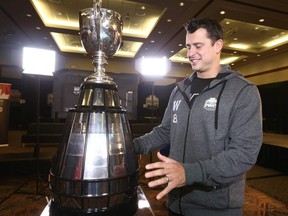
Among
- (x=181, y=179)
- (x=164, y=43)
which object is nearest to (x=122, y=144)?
(x=181, y=179)

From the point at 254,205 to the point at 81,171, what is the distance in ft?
10.1

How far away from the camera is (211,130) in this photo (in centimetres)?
103

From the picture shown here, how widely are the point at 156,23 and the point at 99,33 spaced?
Answer: 18.5 feet

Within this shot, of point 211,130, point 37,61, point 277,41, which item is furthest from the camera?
point 277,41

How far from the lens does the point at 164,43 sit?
7547 millimetres

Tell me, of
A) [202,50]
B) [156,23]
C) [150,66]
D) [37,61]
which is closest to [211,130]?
[202,50]

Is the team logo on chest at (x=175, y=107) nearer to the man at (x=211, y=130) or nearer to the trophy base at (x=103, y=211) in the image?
the man at (x=211, y=130)

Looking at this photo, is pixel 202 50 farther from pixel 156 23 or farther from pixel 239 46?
pixel 239 46

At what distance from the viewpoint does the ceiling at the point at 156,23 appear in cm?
492

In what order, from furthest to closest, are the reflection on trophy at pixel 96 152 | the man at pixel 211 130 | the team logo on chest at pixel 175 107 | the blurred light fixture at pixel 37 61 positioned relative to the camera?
the blurred light fixture at pixel 37 61 → the team logo on chest at pixel 175 107 → the man at pixel 211 130 → the reflection on trophy at pixel 96 152

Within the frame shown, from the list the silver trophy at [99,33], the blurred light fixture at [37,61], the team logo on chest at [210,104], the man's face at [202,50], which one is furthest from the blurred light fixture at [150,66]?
the silver trophy at [99,33]

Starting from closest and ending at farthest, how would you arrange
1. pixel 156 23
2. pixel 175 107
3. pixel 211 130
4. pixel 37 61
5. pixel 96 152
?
pixel 96 152
pixel 211 130
pixel 175 107
pixel 37 61
pixel 156 23

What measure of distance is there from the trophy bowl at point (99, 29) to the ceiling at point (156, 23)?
447 centimetres

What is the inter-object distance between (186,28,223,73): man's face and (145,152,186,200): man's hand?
2.02 ft
